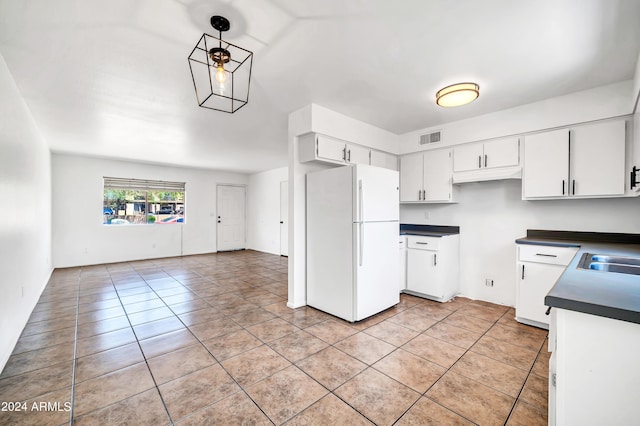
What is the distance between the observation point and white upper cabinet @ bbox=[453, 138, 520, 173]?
10.4 ft

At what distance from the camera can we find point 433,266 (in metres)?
3.53

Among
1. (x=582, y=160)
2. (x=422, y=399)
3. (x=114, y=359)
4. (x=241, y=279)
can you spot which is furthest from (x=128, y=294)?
(x=582, y=160)

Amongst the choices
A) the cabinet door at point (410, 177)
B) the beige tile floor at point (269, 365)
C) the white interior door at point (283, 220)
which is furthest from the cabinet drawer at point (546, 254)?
the white interior door at point (283, 220)

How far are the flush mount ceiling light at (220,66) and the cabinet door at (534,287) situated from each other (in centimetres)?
311

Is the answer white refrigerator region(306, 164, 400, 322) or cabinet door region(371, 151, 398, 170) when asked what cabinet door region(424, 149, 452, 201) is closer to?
cabinet door region(371, 151, 398, 170)

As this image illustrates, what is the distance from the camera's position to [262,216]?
8.08 m

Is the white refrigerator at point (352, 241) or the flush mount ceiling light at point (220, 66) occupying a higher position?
the flush mount ceiling light at point (220, 66)

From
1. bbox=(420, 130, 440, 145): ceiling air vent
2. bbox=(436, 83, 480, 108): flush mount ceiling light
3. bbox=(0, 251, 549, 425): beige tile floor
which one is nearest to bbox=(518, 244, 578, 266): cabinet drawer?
bbox=(0, 251, 549, 425): beige tile floor

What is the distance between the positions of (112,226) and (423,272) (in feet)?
21.8

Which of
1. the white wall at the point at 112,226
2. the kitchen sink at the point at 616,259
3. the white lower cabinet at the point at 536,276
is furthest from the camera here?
the white wall at the point at 112,226

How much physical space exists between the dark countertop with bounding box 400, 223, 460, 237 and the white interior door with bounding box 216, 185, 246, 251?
5498 mm

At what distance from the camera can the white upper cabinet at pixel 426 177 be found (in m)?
3.73

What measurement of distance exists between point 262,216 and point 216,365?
6113mm

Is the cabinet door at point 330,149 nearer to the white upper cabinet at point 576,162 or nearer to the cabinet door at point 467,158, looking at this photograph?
the cabinet door at point 467,158
